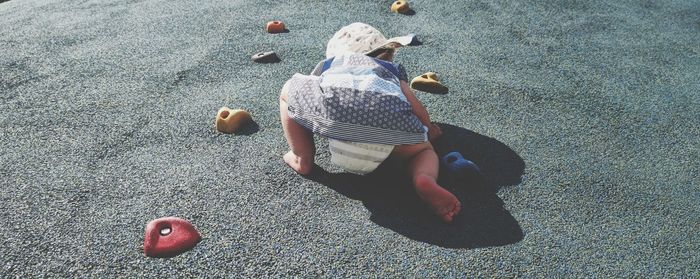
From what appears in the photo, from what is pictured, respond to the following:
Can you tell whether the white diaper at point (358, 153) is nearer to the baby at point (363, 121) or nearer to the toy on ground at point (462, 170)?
the baby at point (363, 121)

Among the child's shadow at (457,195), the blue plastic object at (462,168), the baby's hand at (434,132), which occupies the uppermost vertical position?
the blue plastic object at (462,168)

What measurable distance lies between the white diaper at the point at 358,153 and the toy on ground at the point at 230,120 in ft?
2.04

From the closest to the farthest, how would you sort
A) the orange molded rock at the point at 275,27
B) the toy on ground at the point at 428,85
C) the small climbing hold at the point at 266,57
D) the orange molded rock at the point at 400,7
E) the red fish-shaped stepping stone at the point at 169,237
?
the red fish-shaped stepping stone at the point at 169,237, the toy on ground at the point at 428,85, the small climbing hold at the point at 266,57, the orange molded rock at the point at 275,27, the orange molded rock at the point at 400,7

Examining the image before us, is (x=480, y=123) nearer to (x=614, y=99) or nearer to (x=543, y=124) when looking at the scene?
(x=543, y=124)

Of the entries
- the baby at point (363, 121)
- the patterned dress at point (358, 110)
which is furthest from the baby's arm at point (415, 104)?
the patterned dress at point (358, 110)

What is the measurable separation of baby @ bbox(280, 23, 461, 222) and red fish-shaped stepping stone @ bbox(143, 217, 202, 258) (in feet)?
1.65

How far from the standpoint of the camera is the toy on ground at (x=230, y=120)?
2518 millimetres

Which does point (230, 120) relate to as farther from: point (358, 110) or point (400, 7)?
point (400, 7)

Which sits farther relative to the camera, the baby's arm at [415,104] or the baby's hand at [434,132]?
the baby's hand at [434,132]

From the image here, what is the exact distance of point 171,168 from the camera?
7.48 feet

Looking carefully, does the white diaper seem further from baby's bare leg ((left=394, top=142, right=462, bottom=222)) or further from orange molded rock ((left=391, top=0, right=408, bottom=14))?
orange molded rock ((left=391, top=0, right=408, bottom=14))

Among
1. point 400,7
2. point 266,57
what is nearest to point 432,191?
point 266,57

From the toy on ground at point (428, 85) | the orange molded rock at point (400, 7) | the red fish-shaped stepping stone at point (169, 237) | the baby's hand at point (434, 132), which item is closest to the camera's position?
the red fish-shaped stepping stone at point (169, 237)

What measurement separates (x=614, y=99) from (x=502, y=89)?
1.83 ft
